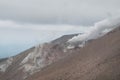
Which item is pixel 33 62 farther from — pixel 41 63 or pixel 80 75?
pixel 80 75

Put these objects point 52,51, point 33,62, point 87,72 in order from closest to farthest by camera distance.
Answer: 1. point 87,72
2. point 52,51
3. point 33,62

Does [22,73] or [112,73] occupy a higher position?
[112,73]

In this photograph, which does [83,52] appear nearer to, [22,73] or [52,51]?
[52,51]

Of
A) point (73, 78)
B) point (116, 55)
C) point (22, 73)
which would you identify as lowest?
point (22, 73)

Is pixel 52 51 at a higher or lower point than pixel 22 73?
higher

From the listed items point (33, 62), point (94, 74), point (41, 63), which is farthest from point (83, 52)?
point (33, 62)

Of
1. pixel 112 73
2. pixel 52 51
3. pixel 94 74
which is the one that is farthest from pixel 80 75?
pixel 52 51

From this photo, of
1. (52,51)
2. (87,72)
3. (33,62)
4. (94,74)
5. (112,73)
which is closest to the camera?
(112,73)

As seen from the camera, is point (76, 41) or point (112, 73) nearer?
point (112, 73)

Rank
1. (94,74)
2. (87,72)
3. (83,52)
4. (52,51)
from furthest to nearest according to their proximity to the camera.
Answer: (52,51)
(83,52)
(87,72)
(94,74)
